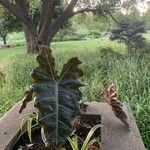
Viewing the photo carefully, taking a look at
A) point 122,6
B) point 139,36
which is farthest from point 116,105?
point 122,6

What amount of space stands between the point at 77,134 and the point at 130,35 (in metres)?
11.8

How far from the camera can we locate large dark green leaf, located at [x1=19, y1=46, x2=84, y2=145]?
209cm

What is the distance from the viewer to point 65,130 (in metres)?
2.09

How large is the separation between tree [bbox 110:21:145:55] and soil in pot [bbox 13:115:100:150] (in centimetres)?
1056

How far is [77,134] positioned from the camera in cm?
293

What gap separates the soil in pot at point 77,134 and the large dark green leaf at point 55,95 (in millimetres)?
519

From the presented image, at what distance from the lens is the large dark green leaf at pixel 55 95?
209 centimetres

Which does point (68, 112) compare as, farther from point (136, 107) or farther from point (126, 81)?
point (126, 81)

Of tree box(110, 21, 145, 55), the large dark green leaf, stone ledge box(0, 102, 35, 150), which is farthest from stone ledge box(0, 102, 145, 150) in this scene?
tree box(110, 21, 145, 55)

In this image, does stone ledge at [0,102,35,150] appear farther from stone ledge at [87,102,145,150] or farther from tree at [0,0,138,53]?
tree at [0,0,138,53]

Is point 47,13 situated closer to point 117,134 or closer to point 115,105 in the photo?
point 115,105

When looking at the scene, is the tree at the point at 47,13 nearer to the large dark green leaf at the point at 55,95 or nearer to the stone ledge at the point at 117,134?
the stone ledge at the point at 117,134

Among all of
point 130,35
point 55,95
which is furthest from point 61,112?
point 130,35

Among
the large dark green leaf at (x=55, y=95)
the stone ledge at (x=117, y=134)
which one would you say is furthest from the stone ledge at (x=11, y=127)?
the stone ledge at (x=117, y=134)
